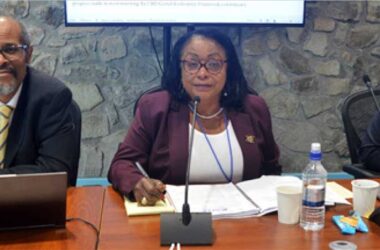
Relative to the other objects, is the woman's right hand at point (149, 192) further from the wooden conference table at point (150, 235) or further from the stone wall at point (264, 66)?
the stone wall at point (264, 66)

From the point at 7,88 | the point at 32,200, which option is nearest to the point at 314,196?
the point at 32,200

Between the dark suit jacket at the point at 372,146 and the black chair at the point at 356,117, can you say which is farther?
the black chair at the point at 356,117

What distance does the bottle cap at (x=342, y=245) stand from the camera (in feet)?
4.05

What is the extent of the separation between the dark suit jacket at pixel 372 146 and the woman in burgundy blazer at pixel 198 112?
418 millimetres

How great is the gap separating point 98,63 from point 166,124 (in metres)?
1.45

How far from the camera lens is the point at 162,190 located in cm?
149

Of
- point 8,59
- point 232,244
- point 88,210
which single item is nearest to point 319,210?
point 232,244

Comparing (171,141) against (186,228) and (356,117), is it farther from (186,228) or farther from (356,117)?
(356,117)

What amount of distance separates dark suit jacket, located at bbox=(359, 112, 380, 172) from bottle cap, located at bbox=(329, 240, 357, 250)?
916 mm

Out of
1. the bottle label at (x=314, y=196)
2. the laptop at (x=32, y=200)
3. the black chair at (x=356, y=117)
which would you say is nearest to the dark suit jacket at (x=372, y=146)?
the black chair at (x=356, y=117)

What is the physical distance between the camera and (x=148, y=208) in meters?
1.49

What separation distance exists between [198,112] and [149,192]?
1.81 ft

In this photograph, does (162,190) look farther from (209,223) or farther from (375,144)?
(375,144)

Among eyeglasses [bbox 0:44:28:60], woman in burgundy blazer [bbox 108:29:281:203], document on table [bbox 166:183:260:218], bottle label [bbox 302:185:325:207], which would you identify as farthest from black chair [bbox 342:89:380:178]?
eyeglasses [bbox 0:44:28:60]
